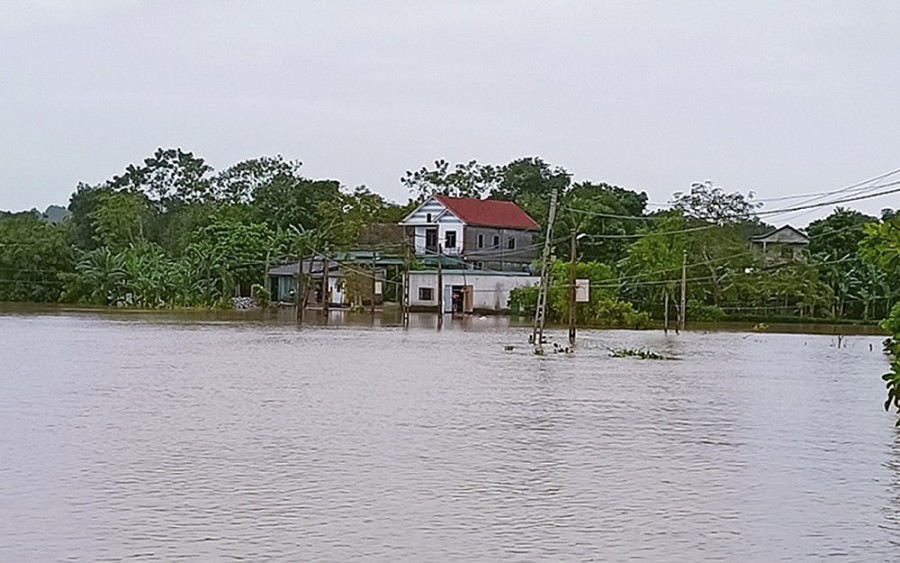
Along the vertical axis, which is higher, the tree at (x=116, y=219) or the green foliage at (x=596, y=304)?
the tree at (x=116, y=219)

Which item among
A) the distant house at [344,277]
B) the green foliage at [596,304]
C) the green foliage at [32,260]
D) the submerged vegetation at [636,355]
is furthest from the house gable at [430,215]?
the submerged vegetation at [636,355]

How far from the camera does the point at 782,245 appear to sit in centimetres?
6888

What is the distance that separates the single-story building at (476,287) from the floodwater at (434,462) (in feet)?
119

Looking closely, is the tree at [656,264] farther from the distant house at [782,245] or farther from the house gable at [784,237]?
the house gable at [784,237]

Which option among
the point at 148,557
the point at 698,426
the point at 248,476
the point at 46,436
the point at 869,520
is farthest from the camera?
the point at 698,426

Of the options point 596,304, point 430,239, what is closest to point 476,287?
point 430,239

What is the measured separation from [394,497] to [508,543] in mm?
1958

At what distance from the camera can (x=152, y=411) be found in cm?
1783

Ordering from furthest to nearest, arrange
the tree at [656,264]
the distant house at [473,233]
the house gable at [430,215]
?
1. the house gable at [430,215]
2. the distant house at [473,233]
3. the tree at [656,264]

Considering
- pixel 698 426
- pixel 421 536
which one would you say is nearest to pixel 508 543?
pixel 421 536

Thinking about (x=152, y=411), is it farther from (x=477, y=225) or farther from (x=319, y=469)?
(x=477, y=225)

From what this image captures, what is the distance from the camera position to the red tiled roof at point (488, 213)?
225 ft

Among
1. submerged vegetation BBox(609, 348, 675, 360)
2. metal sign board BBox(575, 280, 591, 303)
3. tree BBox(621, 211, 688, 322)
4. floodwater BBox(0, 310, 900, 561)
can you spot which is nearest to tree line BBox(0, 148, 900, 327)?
tree BBox(621, 211, 688, 322)

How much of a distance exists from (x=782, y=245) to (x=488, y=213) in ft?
52.6
